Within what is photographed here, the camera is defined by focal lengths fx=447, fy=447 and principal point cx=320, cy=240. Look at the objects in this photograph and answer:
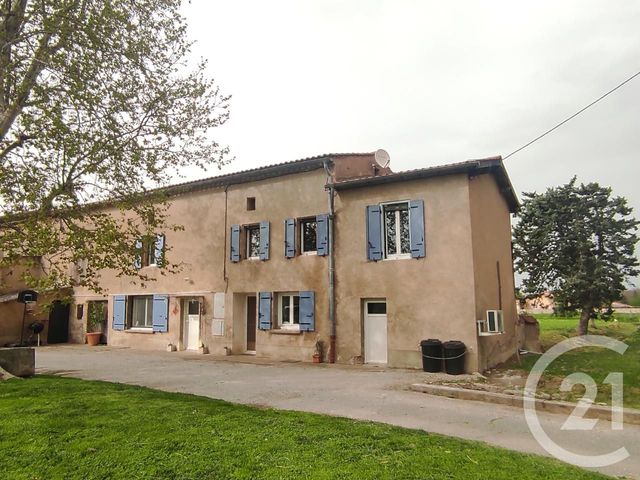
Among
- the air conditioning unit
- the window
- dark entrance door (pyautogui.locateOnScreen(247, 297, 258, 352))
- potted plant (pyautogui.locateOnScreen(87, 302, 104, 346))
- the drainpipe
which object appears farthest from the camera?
potted plant (pyautogui.locateOnScreen(87, 302, 104, 346))

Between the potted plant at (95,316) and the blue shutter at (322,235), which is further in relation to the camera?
the potted plant at (95,316)

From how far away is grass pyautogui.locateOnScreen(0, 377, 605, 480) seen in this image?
4.31 m

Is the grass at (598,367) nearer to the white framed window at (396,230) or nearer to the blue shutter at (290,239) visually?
the white framed window at (396,230)

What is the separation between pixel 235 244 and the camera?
637 inches

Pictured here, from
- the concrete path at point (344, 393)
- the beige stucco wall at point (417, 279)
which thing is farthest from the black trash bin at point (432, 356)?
the beige stucco wall at point (417, 279)

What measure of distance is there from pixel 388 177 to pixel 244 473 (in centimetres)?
979

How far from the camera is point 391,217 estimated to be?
13266 mm

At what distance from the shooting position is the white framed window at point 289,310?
14.8 metres

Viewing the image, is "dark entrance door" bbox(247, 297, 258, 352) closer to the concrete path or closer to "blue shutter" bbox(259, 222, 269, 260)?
the concrete path

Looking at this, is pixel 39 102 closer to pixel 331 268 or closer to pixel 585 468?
pixel 331 268

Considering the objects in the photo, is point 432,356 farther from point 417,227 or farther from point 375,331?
point 417,227

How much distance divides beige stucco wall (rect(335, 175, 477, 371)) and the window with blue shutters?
0.22 metres

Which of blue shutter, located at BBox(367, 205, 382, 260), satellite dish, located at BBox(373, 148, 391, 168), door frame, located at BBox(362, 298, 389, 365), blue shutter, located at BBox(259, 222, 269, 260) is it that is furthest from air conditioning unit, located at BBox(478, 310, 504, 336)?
blue shutter, located at BBox(259, 222, 269, 260)

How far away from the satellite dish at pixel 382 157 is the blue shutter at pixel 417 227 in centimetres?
327
